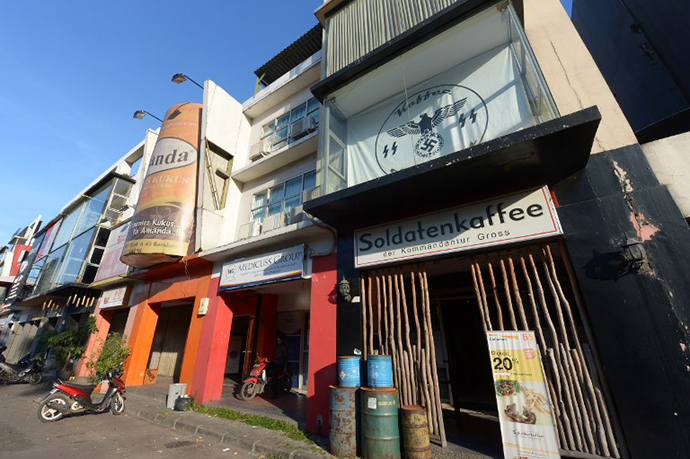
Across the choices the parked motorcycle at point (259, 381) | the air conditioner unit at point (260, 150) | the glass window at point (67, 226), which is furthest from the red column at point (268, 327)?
the glass window at point (67, 226)

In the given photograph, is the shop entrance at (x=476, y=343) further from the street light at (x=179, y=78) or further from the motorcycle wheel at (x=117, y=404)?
the street light at (x=179, y=78)

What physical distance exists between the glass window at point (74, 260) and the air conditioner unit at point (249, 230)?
35.9ft

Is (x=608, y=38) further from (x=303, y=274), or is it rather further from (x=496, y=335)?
(x=303, y=274)

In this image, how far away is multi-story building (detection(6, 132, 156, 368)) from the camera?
47.9 feet

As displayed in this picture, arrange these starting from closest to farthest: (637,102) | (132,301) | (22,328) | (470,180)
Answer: (470,180), (637,102), (132,301), (22,328)

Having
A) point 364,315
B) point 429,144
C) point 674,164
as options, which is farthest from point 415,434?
point 674,164

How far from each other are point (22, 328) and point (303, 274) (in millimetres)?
27603

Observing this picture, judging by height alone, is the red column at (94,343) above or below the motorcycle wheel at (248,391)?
above

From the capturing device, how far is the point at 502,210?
495 cm

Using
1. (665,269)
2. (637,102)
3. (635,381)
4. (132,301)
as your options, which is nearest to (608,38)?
(637,102)

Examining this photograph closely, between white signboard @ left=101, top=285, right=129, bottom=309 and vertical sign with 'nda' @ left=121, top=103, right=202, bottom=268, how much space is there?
107 inches

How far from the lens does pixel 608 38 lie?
32.4ft

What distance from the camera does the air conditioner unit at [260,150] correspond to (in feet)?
35.9

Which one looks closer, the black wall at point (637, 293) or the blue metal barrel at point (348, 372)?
the black wall at point (637, 293)
